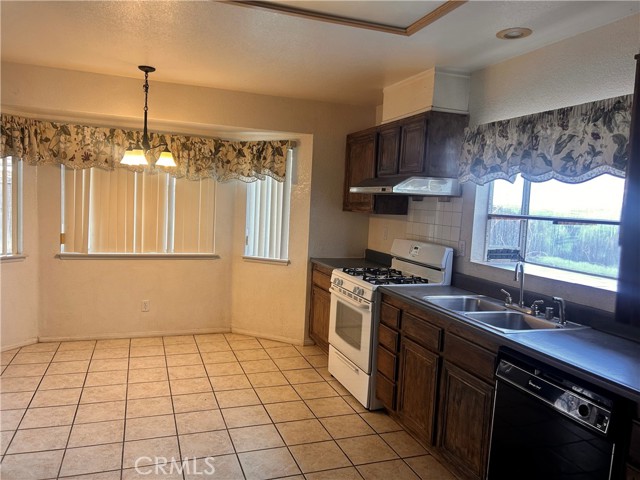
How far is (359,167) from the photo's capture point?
4328 mm

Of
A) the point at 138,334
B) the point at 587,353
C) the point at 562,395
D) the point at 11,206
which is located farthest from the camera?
the point at 138,334

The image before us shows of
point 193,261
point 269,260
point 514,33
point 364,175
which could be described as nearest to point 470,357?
point 514,33

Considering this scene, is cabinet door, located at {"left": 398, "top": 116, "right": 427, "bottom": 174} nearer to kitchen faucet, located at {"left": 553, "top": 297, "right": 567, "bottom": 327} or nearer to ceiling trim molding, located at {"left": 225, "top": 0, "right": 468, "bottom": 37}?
ceiling trim molding, located at {"left": 225, "top": 0, "right": 468, "bottom": 37}

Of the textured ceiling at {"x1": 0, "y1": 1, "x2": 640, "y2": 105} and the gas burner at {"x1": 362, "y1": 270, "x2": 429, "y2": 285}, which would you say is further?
the gas burner at {"x1": 362, "y1": 270, "x2": 429, "y2": 285}

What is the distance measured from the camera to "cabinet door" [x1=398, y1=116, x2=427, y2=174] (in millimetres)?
3318

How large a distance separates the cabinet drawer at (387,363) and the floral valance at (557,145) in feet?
4.30

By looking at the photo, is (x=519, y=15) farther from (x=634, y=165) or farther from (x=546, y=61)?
(x=634, y=165)

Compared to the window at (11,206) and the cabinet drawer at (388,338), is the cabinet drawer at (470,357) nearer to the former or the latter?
the cabinet drawer at (388,338)

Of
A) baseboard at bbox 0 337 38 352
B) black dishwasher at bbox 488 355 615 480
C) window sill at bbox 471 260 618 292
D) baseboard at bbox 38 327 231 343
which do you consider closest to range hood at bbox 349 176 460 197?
window sill at bbox 471 260 618 292

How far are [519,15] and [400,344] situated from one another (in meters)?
2.01

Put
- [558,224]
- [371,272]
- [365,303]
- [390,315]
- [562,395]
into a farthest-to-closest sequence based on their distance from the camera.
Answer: [371,272]
[365,303]
[390,315]
[558,224]
[562,395]

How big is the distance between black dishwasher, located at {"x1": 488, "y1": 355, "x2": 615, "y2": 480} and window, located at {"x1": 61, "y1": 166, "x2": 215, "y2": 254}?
3481 mm

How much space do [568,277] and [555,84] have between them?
112cm

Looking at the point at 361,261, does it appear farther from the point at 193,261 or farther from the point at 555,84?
the point at 555,84
